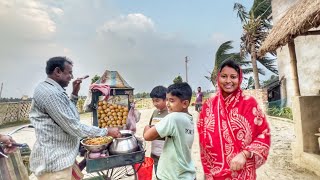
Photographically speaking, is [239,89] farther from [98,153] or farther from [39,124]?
[39,124]

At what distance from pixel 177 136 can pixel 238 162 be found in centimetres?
51

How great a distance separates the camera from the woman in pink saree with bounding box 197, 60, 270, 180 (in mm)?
1997

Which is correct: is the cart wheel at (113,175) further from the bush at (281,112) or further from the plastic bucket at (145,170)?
the bush at (281,112)

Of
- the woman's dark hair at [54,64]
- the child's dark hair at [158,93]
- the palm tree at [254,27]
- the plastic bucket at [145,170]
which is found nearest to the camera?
the woman's dark hair at [54,64]

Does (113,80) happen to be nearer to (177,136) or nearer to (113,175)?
(177,136)

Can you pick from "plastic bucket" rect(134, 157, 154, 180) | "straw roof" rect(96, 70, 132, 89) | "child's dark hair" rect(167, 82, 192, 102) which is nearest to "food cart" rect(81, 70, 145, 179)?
"straw roof" rect(96, 70, 132, 89)

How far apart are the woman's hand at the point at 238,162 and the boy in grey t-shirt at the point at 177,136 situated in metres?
0.43

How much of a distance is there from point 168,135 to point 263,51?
4.62m

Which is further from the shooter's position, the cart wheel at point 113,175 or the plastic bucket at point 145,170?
the plastic bucket at point 145,170

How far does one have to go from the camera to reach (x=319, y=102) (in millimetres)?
5219

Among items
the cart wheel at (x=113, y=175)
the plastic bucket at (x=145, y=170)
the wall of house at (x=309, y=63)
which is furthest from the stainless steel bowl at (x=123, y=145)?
the wall of house at (x=309, y=63)

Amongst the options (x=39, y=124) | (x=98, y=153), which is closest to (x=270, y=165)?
(x=98, y=153)

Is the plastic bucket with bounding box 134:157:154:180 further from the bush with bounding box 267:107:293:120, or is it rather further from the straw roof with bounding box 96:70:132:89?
the bush with bounding box 267:107:293:120

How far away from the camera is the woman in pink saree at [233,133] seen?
1997 millimetres
